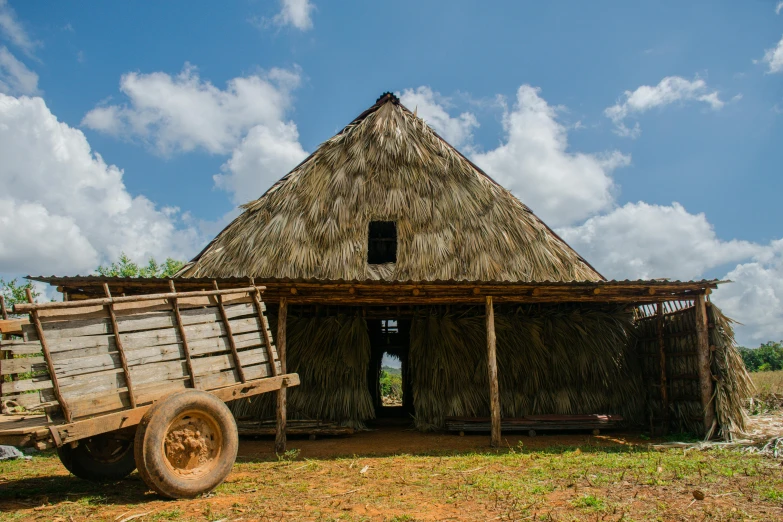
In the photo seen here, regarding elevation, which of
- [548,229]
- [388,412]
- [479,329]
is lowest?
[388,412]

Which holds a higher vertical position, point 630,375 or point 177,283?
point 177,283

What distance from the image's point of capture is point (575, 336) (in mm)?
10508

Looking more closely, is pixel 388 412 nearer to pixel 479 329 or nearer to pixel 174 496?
pixel 479 329

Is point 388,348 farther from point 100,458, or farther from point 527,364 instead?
point 100,458

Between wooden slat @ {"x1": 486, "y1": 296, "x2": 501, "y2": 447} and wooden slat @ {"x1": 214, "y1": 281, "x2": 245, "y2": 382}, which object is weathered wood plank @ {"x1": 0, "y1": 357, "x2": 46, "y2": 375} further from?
wooden slat @ {"x1": 486, "y1": 296, "x2": 501, "y2": 447}

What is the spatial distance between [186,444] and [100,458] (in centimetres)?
150

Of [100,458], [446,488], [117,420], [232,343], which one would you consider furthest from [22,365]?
[446,488]

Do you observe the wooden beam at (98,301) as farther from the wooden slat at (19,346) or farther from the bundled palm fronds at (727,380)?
the bundled palm fronds at (727,380)

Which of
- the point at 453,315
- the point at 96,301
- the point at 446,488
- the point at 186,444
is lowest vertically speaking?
the point at 446,488

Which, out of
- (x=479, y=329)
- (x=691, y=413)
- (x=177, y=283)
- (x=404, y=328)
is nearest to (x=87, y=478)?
(x=177, y=283)

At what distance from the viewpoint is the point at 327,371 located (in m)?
10.1

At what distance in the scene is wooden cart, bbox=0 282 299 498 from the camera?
434cm

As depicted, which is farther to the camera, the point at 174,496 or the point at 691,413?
the point at 691,413

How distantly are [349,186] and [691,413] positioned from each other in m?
7.96
